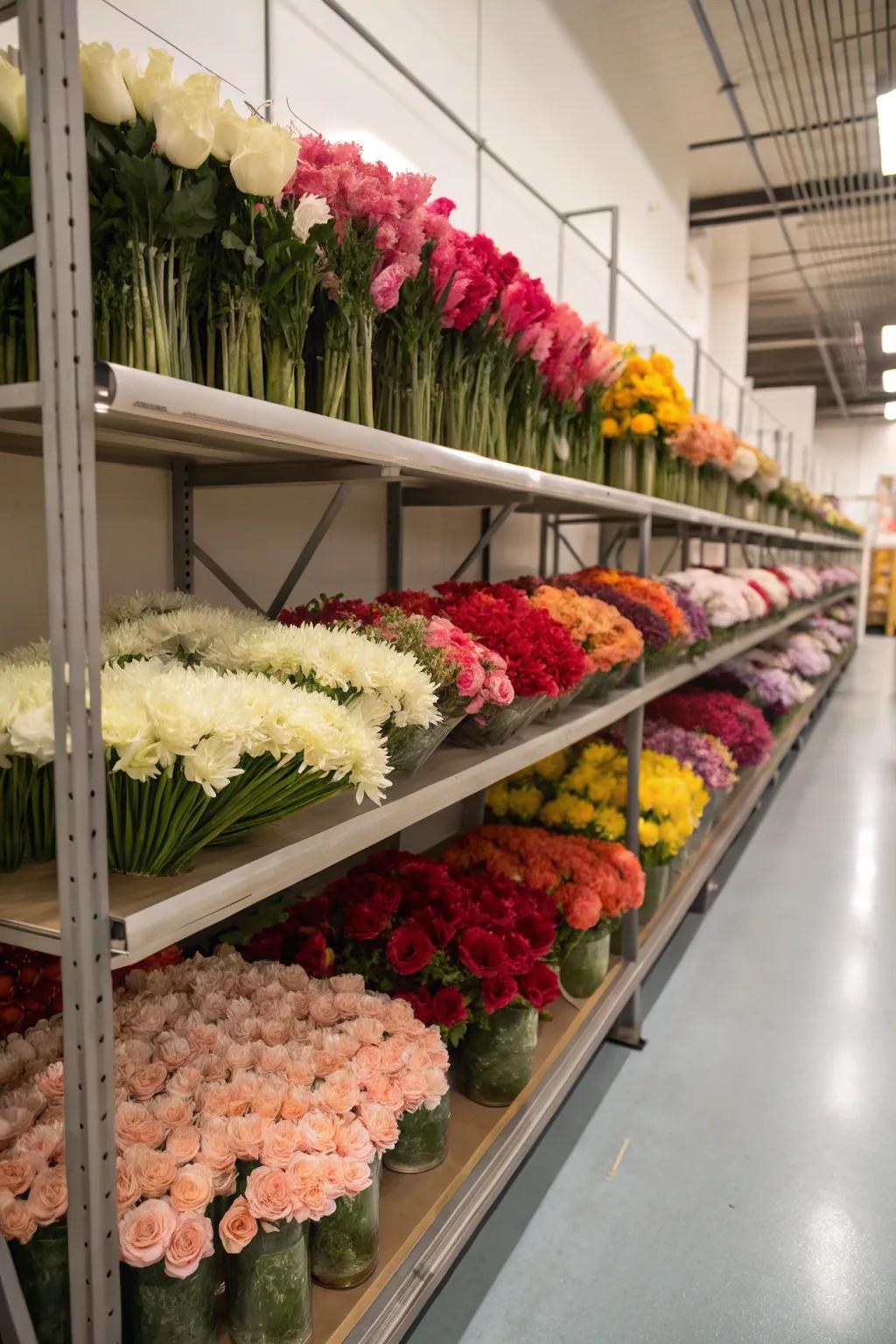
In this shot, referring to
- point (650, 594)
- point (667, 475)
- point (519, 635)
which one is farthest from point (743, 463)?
point (519, 635)

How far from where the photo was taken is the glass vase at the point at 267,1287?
1.21 meters

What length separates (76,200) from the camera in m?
0.84

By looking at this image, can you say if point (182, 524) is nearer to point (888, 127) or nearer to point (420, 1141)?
point (420, 1141)

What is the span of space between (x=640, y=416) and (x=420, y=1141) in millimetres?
2458

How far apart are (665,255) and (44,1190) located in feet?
18.9

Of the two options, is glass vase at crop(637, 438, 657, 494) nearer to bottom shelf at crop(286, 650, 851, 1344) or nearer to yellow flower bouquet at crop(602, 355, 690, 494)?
yellow flower bouquet at crop(602, 355, 690, 494)

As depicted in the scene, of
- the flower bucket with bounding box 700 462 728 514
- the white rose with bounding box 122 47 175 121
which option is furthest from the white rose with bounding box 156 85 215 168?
the flower bucket with bounding box 700 462 728 514

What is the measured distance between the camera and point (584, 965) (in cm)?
Answer: 246

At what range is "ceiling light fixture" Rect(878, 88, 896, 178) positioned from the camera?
3.64 m

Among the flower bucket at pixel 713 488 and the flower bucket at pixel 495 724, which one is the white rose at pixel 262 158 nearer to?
the flower bucket at pixel 495 724

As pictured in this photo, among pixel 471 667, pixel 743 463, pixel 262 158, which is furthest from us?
pixel 743 463

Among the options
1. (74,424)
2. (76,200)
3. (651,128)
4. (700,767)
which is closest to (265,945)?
(74,424)

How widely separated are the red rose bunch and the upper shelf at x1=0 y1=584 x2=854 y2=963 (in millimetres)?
354

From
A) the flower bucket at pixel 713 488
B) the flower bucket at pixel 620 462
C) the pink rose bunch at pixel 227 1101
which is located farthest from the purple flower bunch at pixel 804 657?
the pink rose bunch at pixel 227 1101
